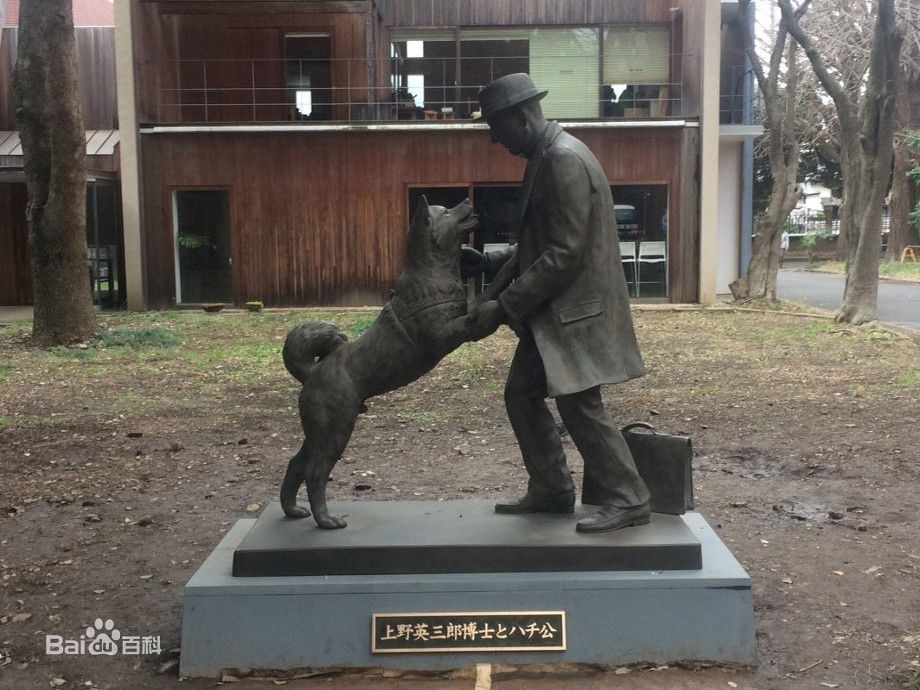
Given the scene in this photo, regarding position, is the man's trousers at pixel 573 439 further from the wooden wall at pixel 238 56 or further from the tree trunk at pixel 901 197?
the tree trunk at pixel 901 197

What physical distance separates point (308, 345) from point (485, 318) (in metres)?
0.80

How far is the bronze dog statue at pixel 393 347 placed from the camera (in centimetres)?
417

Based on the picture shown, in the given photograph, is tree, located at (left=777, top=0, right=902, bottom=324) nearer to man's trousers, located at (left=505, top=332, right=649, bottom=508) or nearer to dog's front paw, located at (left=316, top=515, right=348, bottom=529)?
man's trousers, located at (left=505, top=332, right=649, bottom=508)

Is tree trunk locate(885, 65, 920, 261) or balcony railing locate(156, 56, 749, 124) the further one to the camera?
tree trunk locate(885, 65, 920, 261)

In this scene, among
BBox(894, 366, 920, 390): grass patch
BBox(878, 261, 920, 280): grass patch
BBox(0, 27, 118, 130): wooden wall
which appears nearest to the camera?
BBox(894, 366, 920, 390): grass patch

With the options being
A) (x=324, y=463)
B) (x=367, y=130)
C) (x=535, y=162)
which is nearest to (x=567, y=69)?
(x=367, y=130)

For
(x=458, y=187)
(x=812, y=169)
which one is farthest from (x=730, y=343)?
(x=812, y=169)

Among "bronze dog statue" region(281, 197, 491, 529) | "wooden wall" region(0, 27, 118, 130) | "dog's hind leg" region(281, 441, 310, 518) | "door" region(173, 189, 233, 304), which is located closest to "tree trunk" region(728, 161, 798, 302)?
"door" region(173, 189, 233, 304)

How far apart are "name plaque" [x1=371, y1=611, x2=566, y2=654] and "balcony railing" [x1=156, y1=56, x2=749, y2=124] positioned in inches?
641

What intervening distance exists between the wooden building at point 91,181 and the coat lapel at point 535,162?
15957 millimetres

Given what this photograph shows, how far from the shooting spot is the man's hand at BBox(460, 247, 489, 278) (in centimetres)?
445

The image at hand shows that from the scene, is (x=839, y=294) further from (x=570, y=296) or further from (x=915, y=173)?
(x=570, y=296)

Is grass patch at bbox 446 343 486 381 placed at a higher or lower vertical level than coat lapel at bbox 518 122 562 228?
lower

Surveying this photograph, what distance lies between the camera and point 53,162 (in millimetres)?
13094
